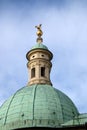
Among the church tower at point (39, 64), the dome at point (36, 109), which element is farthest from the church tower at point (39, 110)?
the church tower at point (39, 64)

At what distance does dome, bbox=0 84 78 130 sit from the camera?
49.5 m

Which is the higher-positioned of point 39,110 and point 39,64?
point 39,64

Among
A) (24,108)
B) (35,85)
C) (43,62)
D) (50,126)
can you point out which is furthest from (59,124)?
(43,62)

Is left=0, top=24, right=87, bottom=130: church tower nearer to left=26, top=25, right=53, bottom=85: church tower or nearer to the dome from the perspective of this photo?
the dome

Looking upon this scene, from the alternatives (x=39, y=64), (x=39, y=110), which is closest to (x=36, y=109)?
(x=39, y=110)

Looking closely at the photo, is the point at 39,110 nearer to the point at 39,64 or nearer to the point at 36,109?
the point at 36,109

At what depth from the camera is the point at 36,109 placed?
50781 mm

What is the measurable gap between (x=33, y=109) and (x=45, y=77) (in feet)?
27.3

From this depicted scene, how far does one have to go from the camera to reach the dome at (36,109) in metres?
49.5

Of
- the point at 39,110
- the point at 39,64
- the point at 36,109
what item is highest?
the point at 39,64

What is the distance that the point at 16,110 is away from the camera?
51094 mm

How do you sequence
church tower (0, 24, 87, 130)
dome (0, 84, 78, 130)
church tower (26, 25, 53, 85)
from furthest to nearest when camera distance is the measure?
1. church tower (26, 25, 53, 85)
2. dome (0, 84, 78, 130)
3. church tower (0, 24, 87, 130)

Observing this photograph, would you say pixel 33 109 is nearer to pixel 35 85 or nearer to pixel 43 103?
pixel 43 103

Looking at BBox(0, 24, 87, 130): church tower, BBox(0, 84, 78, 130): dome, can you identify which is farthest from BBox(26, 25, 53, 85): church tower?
BBox(0, 84, 78, 130): dome
